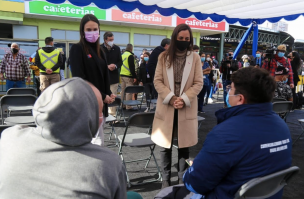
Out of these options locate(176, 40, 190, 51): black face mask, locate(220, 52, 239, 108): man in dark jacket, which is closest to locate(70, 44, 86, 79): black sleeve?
locate(176, 40, 190, 51): black face mask

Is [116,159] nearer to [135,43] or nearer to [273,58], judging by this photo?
[273,58]

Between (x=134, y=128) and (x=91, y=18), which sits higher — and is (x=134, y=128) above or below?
below

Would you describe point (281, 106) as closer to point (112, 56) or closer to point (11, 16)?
point (112, 56)

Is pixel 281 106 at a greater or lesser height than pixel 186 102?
lesser

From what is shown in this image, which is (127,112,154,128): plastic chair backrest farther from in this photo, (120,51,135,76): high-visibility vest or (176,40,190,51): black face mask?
(120,51,135,76): high-visibility vest

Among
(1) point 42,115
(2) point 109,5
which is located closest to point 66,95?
(1) point 42,115

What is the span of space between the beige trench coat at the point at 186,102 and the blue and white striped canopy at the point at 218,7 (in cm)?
274

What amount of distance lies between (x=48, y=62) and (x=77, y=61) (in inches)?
145

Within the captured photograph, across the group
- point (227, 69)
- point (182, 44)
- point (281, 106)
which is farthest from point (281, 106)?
point (227, 69)

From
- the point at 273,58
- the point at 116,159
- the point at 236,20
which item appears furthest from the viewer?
the point at 236,20

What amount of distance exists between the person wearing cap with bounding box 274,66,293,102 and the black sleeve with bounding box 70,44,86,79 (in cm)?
488

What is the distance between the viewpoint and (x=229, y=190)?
4.23ft

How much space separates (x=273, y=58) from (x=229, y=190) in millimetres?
5276

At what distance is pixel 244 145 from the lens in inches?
47.9
